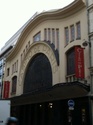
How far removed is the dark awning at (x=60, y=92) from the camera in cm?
1942

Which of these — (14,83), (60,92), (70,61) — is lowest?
(60,92)

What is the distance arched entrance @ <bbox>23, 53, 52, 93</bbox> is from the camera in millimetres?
27188

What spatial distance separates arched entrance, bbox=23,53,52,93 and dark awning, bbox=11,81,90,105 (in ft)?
4.75

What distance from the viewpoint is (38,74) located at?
29312 mm

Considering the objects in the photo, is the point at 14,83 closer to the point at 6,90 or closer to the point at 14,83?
the point at 14,83

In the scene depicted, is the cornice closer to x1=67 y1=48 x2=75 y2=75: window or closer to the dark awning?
x1=67 y1=48 x2=75 y2=75: window

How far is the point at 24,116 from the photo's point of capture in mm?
32688

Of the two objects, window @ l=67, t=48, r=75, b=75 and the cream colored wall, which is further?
window @ l=67, t=48, r=75, b=75

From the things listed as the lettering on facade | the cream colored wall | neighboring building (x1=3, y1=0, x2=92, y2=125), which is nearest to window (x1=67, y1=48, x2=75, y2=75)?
neighboring building (x1=3, y1=0, x2=92, y2=125)

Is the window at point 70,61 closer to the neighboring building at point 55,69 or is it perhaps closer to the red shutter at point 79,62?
the neighboring building at point 55,69

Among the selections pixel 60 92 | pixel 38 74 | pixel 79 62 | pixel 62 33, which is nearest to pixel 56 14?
pixel 62 33

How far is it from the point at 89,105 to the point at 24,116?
1506cm

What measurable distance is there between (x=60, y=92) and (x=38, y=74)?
736 centimetres

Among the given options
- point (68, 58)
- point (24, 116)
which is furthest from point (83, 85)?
point (24, 116)
